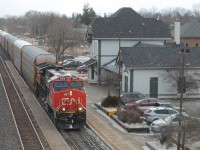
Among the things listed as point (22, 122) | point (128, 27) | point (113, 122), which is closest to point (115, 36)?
point (128, 27)

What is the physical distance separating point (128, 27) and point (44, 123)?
82.8ft

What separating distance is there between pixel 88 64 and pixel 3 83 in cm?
968

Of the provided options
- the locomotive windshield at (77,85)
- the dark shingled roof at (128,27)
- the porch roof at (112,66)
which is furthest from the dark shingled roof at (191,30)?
the locomotive windshield at (77,85)

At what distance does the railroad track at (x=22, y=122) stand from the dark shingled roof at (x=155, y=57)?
35.0 ft

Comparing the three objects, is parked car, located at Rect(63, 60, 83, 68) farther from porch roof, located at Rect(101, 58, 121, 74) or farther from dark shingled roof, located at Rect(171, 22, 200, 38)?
porch roof, located at Rect(101, 58, 121, 74)

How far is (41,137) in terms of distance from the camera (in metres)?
26.3

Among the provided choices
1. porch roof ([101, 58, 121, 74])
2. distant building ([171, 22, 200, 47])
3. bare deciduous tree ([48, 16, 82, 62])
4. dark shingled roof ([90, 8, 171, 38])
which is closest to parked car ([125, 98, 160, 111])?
porch roof ([101, 58, 121, 74])

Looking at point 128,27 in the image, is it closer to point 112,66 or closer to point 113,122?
point 112,66

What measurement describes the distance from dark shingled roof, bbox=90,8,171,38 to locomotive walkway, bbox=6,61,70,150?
10654mm

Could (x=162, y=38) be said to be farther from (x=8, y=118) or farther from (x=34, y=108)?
(x=8, y=118)

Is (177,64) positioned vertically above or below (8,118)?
above

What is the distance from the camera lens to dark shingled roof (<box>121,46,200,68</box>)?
137 feet

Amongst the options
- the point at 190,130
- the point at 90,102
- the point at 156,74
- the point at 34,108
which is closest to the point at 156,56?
the point at 156,74

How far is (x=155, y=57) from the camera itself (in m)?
43.1
